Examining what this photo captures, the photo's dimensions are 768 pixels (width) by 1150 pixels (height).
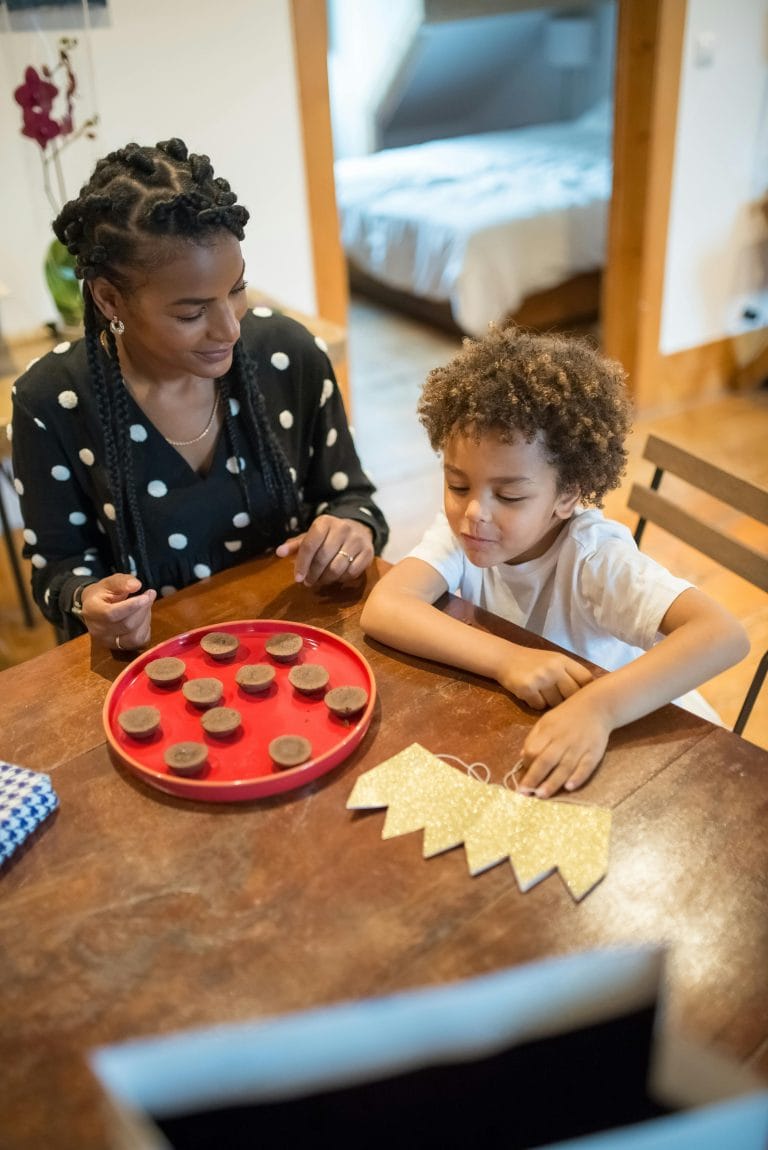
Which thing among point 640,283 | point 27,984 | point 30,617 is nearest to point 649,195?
point 640,283

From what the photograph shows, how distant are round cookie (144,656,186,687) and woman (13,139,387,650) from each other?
8 cm

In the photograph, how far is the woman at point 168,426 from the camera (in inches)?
47.1

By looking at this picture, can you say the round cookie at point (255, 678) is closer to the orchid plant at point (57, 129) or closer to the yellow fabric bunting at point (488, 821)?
the yellow fabric bunting at point (488, 821)

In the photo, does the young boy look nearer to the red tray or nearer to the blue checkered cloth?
the red tray

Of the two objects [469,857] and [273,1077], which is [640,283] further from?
[273,1077]

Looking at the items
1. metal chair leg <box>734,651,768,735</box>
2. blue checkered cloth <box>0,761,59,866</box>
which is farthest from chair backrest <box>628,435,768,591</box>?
blue checkered cloth <box>0,761,59,866</box>

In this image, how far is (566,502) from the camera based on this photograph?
4.12ft

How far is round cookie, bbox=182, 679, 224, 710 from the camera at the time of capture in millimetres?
1056

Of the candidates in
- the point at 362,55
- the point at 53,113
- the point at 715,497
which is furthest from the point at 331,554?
the point at 362,55

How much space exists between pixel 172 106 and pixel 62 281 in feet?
1.95

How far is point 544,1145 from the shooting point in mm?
505

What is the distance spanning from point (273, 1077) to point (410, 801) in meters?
0.46

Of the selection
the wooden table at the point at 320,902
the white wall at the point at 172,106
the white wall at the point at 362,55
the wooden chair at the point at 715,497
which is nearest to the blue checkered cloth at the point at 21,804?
the wooden table at the point at 320,902

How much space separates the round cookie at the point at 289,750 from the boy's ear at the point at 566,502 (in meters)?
0.48
